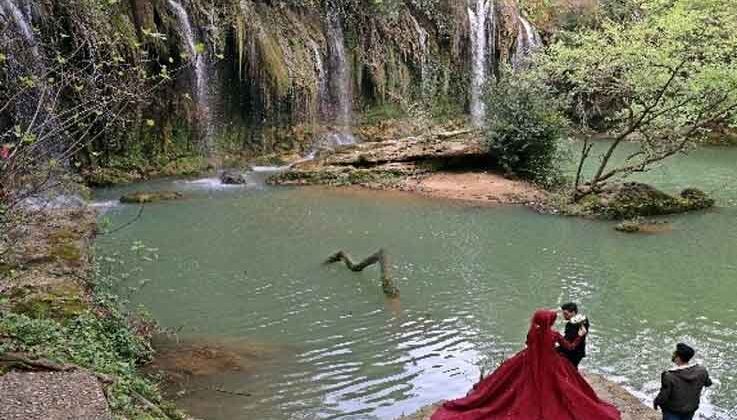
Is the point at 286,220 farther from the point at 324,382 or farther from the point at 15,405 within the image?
the point at 15,405

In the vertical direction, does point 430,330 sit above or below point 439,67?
below

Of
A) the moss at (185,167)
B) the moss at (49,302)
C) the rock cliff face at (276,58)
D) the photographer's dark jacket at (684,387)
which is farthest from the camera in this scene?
the moss at (185,167)

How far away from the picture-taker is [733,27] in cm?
1983

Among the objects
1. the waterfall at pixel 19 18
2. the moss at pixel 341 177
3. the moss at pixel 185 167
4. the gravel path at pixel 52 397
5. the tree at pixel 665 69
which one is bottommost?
the moss at pixel 341 177

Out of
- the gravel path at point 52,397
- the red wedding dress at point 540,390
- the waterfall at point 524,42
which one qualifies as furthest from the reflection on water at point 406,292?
the waterfall at point 524,42

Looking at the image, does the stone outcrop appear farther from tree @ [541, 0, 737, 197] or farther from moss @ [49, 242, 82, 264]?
moss @ [49, 242, 82, 264]

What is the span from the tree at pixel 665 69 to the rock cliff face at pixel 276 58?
10.6 meters

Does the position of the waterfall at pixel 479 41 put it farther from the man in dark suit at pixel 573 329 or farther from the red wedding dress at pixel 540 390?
the red wedding dress at pixel 540 390

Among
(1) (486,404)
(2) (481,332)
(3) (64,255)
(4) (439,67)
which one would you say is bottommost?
(2) (481,332)

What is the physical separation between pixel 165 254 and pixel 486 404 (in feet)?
30.5

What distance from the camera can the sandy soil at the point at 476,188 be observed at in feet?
69.8

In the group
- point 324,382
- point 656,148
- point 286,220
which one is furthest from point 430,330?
point 656,148

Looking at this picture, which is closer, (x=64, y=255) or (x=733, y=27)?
(x=64, y=255)

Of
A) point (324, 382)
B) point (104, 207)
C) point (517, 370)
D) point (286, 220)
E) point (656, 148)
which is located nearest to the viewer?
point (517, 370)
